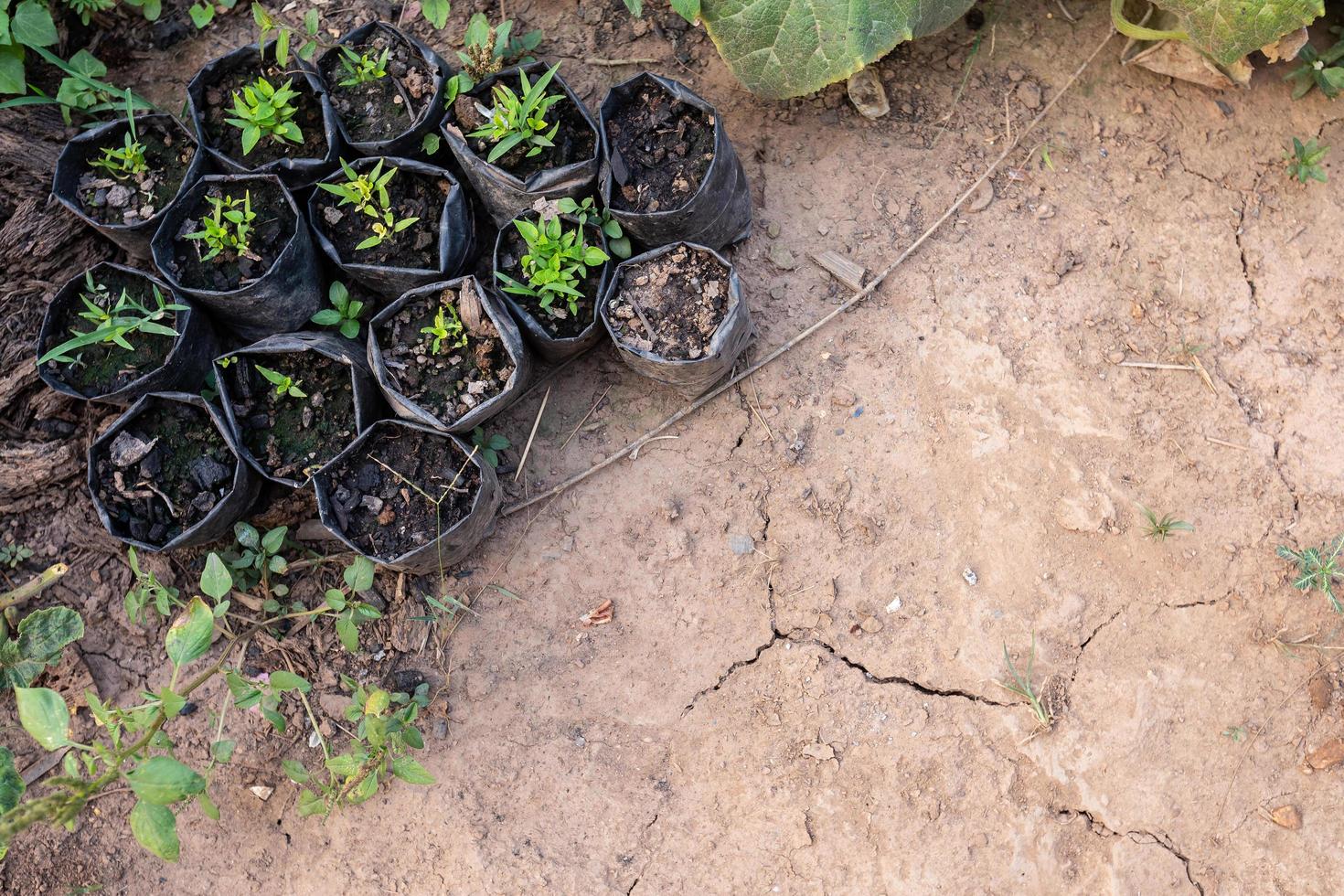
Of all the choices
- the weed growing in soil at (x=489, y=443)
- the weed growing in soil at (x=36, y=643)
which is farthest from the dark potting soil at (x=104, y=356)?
the weed growing in soil at (x=489, y=443)

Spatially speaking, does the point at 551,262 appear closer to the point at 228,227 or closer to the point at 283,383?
the point at 283,383

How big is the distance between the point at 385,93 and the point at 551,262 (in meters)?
0.83

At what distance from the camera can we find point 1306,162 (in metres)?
3.05

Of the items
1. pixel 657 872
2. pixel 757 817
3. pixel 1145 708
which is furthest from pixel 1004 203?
pixel 657 872

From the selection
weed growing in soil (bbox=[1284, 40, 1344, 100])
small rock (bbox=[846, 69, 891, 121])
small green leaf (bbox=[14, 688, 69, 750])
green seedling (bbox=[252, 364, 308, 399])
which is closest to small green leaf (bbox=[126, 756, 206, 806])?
small green leaf (bbox=[14, 688, 69, 750])

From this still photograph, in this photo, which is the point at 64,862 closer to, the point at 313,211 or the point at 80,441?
the point at 80,441

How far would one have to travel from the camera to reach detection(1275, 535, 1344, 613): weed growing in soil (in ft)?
8.89

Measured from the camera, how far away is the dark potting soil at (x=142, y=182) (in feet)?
9.47

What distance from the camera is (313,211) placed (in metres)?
2.90

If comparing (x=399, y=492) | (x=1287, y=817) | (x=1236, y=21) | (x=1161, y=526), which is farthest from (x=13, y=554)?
(x=1236, y=21)

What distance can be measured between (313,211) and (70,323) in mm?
786

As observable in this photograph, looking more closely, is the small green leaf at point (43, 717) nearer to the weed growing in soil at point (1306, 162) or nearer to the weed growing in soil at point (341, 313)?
the weed growing in soil at point (341, 313)

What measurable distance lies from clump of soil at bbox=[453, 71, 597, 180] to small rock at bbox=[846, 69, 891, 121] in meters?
0.91

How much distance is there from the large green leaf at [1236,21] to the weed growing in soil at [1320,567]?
57.5 inches
